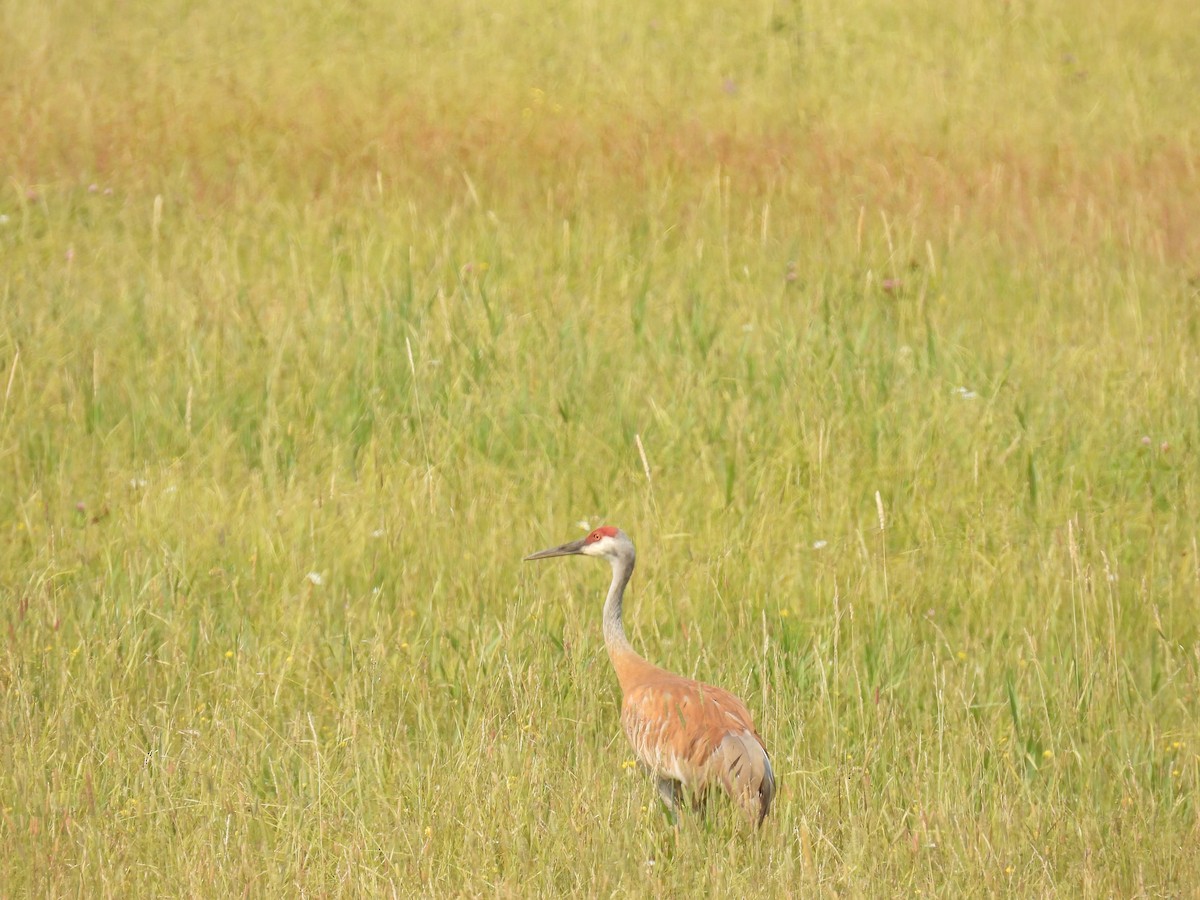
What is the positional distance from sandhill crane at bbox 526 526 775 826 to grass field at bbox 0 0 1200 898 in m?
0.10

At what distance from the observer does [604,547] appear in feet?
16.2

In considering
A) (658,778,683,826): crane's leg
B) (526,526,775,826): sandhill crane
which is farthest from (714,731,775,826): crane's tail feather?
(658,778,683,826): crane's leg

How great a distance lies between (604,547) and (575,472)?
1.35 m

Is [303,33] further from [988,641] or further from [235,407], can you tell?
[988,641]

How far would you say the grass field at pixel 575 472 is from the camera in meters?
4.12

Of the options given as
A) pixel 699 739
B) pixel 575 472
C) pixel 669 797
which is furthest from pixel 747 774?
pixel 575 472

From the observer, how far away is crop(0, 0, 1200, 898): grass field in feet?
13.5

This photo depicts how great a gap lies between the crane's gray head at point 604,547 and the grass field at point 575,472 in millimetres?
250

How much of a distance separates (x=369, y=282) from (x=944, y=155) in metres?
4.21

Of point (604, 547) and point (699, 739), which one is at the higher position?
point (604, 547)

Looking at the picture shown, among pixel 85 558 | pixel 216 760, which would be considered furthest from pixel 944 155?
pixel 216 760

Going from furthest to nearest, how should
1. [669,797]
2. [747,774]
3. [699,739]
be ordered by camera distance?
1. [669,797]
2. [699,739]
3. [747,774]

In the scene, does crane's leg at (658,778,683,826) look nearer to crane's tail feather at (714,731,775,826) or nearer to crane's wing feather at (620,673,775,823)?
crane's wing feather at (620,673,775,823)

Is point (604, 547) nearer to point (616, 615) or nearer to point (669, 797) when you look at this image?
point (616, 615)
